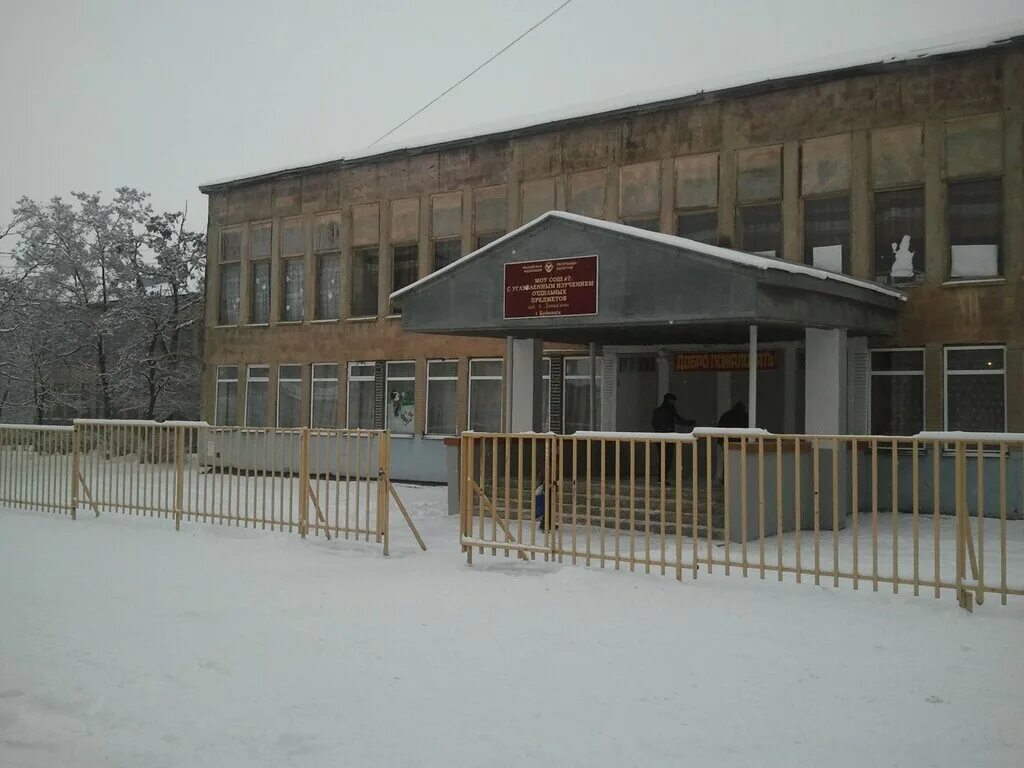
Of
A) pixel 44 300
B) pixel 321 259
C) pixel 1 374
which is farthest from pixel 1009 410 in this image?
pixel 1 374

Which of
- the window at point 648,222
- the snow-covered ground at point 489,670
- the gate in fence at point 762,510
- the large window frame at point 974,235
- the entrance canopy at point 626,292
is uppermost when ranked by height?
the window at point 648,222

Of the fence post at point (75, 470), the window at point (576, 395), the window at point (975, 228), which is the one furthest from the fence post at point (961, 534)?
the window at point (576, 395)

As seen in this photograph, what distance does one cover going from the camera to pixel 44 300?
37125mm

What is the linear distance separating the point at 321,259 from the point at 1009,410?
59.2 feet

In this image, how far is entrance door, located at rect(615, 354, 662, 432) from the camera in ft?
67.1

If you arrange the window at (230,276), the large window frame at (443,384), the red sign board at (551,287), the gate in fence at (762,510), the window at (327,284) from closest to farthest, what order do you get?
the gate in fence at (762,510) < the red sign board at (551,287) < the large window frame at (443,384) < the window at (327,284) < the window at (230,276)

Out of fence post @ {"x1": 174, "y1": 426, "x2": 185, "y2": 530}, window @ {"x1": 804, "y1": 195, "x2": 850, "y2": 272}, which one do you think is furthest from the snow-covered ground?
window @ {"x1": 804, "y1": 195, "x2": 850, "y2": 272}

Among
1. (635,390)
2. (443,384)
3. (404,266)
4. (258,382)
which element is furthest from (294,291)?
(635,390)

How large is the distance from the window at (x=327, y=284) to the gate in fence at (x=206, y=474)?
1142cm

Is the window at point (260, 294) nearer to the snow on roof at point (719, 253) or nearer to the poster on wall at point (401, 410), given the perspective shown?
the poster on wall at point (401, 410)

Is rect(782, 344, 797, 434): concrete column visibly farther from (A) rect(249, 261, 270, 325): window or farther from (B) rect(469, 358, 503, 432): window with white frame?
(A) rect(249, 261, 270, 325): window

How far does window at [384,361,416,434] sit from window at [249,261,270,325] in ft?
17.7

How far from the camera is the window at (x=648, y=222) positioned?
20734 mm

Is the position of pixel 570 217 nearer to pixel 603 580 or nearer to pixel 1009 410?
pixel 603 580
